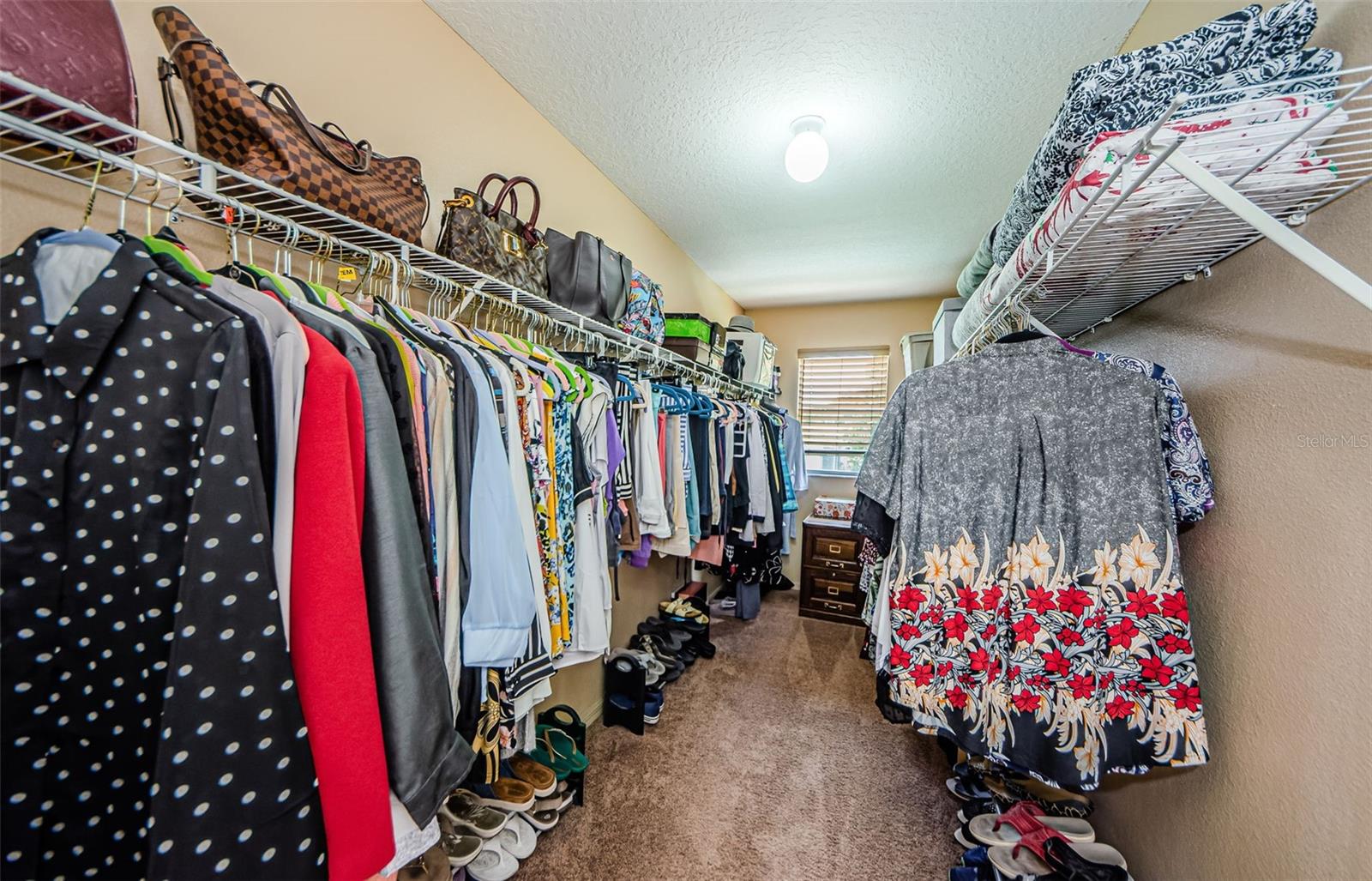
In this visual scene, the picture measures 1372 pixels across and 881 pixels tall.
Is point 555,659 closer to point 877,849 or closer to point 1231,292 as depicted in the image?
point 877,849

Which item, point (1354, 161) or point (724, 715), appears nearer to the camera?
point (1354, 161)

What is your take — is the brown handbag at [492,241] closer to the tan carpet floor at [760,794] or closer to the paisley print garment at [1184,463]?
the paisley print garment at [1184,463]

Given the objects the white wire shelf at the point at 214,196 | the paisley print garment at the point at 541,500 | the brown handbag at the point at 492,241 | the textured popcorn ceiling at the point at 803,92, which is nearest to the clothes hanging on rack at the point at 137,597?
the white wire shelf at the point at 214,196

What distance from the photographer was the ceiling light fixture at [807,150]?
1784 millimetres

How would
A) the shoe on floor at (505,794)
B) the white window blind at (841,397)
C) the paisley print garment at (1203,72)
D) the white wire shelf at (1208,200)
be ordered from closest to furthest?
1. the white wire shelf at (1208,200)
2. the paisley print garment at (1203,72)
3. the shoe on floor at (505,794)
4. the white window blind at (841,397)

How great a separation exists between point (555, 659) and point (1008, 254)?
1.69 metres

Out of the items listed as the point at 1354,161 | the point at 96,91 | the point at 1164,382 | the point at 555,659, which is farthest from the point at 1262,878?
the point at 96,91

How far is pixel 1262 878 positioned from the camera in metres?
0.83

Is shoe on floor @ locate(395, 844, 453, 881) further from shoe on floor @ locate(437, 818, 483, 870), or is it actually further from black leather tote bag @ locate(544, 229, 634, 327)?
black leather tote bag @ locate(544, 229, 634, 327)

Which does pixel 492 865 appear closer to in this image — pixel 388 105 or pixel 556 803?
pixel 556 803

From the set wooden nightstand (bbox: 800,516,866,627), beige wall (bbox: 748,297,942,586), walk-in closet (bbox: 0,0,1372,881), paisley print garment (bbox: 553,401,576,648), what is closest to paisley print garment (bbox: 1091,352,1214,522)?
walk-in closet (bbox: 0,0,1372,881)

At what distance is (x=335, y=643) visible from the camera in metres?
0.59

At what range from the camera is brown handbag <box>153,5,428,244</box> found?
820 millimetres

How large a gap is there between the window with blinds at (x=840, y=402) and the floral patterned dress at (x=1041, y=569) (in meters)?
3.01
